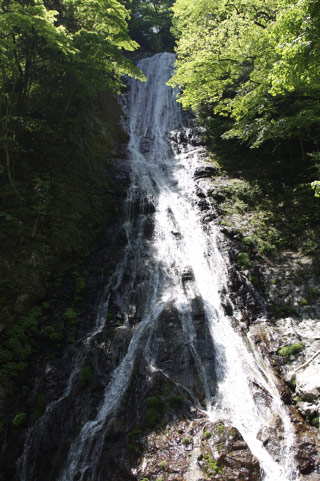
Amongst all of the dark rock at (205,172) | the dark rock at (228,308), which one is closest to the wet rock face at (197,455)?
the dark rock at (228,308)

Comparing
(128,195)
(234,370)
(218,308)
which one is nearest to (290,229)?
(218,308)

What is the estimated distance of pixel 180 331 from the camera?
7.87 m

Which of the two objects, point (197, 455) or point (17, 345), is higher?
point (197, 455)

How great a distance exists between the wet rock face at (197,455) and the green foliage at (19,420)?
2.61 m

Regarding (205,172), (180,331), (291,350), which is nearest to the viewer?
(291,350)

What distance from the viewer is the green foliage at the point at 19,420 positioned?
6.03 metres

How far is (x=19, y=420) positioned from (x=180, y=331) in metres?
4.07

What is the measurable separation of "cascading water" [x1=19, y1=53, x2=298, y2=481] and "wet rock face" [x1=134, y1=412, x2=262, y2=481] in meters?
0.33

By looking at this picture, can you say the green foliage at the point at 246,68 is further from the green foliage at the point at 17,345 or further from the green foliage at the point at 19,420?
the green foliage at the point at 19,420

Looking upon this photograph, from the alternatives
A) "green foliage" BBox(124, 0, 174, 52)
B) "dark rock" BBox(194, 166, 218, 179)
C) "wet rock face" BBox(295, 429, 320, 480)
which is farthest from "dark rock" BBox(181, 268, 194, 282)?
"green foliage" BBox(124, 0, 174, 52)

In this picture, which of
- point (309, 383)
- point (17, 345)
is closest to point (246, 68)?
point (309, 383)

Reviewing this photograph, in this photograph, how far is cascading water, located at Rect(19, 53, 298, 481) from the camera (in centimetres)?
564

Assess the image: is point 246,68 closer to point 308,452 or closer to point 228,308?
point 228,308

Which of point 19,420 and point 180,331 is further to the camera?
point 180,331
